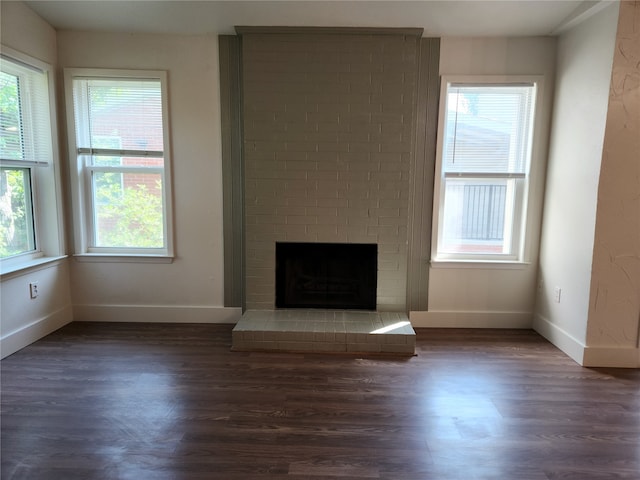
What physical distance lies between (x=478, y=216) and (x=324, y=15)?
210 cm

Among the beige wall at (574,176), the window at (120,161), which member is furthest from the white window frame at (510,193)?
the window at (120,161)

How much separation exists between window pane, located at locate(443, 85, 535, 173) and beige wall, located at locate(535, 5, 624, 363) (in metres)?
0.24

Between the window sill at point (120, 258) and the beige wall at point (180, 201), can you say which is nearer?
the beige wall at point (180, 201)

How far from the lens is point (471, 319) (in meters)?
3.49

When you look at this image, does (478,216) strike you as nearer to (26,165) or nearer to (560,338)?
(560,338)

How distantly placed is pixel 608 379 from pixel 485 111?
7.31 ft

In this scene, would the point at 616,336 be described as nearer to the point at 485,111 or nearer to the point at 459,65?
the point at 485,111

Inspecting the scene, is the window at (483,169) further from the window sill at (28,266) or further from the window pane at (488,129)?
the window sill at (28,266)

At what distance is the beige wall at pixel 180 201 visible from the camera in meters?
3.22

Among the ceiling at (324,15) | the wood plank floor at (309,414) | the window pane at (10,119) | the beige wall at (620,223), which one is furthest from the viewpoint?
the window pane at (10,119)

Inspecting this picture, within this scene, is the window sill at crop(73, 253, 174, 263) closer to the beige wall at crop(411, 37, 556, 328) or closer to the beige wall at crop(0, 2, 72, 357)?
the beige wall at crop(0, 2, 72, 357)

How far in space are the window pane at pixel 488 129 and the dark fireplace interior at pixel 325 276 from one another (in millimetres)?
1153

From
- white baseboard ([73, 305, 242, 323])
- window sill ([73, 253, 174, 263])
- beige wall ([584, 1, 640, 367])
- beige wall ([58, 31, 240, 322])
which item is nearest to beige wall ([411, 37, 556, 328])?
beige wall ([584, 1, 640, 367])

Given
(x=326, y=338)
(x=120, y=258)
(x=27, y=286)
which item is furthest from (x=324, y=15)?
(x=27, y=286)
